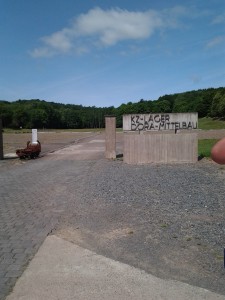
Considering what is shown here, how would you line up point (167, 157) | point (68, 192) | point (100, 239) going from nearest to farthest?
point (100, 239), point (68, 192), point (167, 157)

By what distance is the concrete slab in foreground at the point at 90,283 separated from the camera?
11.8 ft

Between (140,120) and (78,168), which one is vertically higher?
(140,120)

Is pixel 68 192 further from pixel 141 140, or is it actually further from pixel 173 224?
pixel 141 140

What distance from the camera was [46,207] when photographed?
24.8 ft

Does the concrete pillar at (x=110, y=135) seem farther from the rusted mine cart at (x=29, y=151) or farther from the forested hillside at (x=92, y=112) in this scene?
the forested hillside at (x=92, y=112)

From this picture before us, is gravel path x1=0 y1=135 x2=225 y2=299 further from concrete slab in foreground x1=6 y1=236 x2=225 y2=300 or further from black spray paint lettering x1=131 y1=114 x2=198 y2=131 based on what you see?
black spray paint lettering x1=131 y1=114 x2=198 y2=131

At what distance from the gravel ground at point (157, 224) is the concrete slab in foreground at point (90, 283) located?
224mm

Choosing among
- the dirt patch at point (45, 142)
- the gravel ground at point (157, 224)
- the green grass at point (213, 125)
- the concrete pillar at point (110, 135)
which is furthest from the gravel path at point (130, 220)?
the green grass at point (213, 125)

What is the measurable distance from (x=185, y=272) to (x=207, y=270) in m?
0.27

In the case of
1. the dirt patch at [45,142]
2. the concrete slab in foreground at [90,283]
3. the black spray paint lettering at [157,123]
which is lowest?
the dirt patch at [45,142]

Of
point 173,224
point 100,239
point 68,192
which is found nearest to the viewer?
point 100,239

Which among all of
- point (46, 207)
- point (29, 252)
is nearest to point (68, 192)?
point (46, 207)

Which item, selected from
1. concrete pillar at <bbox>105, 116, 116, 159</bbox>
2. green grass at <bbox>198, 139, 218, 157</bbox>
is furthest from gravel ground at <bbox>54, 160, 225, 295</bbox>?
green grass at <bbox>198, 139, 218, 157</bbox>

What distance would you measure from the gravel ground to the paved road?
334 mm
